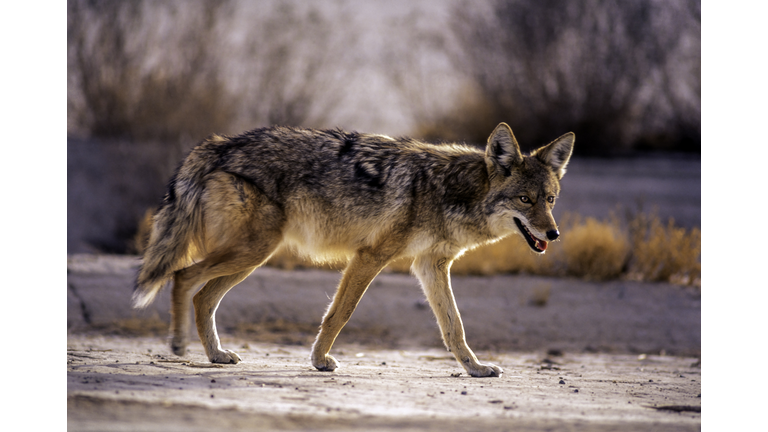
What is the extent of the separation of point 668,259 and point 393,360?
5664mm

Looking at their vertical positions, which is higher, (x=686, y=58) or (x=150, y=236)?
(x=686, y=58)

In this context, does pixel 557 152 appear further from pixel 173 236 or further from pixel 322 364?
pixel 173 236

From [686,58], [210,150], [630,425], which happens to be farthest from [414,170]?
[686,58]

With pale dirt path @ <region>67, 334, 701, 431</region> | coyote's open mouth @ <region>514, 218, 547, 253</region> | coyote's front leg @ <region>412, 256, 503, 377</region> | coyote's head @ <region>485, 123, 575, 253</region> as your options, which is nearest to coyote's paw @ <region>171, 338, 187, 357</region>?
pale dirt path @ <region>67, 334, 701, 431</region>

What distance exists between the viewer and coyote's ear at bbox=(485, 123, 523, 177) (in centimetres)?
472

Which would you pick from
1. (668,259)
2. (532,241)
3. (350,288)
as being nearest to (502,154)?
(532,241)

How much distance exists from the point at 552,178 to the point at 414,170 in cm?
111

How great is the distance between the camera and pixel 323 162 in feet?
15.5

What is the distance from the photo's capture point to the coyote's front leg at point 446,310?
187 inches

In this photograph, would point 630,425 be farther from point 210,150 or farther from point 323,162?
point 210,150

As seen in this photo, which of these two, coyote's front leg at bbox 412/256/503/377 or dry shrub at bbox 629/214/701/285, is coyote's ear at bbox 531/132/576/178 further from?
dry shrub at bbox 629/214/701/285

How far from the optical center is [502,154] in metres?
4.78

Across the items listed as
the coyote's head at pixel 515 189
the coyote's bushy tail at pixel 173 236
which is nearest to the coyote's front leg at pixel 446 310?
the coyote's head at pixel 515 189

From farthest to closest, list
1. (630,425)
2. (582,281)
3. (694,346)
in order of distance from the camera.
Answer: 1. (582,281)
2. (694,346)
3. (630,425)
